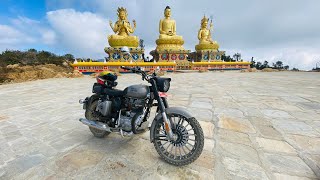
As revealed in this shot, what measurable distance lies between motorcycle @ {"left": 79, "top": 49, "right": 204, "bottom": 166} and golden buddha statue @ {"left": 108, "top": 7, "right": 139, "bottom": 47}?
1844cm

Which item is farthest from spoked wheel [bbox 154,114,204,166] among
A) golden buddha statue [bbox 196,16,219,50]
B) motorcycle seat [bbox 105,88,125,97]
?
golden buddha statue [bbox 196,16,219,50]

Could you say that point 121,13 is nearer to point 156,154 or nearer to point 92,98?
point 92,98

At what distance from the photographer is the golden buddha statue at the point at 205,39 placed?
81.6 ft

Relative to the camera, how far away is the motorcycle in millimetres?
2016

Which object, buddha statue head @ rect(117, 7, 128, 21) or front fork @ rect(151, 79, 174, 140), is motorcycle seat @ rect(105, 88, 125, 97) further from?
buddha statue head @ rect(117, 7, 128, 21)

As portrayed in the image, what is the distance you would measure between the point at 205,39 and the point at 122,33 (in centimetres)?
1223

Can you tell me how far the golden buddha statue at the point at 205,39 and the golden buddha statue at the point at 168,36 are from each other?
12.4 ft

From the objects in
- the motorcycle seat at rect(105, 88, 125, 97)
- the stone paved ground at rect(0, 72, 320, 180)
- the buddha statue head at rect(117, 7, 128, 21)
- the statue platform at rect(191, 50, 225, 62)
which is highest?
the buddha statue head at rect(117, 7, 128, 21)

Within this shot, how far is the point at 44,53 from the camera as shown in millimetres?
27891

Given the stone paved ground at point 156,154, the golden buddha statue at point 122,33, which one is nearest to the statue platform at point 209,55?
the golden buddha statue at point 122,33

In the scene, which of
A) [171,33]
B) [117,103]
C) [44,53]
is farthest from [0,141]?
[44,53]

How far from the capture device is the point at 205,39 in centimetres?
2552

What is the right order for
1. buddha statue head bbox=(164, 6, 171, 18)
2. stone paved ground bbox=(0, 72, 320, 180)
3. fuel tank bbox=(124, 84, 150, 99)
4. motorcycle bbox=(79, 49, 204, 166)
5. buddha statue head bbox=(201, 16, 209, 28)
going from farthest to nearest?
1. buddha statue head bbox=(201, 16, 209, 28)
2. buddha statue head bbox=(164, 6, 171, 18)
3. fuel tank bbox=(124, 84, 150, 99)
4. motorcycle bbox=(79, 49, 204, 166)
5. stone paved ground bbox=(0, 72, 320, 180)

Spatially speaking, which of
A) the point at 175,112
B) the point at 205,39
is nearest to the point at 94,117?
the point at 175,112
